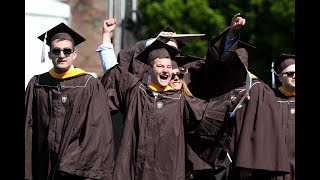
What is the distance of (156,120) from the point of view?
7.04m

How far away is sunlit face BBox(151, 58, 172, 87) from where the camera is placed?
7.10m

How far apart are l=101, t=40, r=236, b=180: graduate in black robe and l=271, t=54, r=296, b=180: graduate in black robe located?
2.81 ft

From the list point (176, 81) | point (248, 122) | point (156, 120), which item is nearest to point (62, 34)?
point (156, 120)

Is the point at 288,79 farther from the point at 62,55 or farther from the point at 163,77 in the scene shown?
the point at 62,55

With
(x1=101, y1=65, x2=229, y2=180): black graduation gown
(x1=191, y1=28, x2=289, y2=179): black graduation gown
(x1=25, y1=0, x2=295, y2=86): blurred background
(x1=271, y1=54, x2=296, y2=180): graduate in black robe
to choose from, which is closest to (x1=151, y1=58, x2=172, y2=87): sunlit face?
(x1=101, y1=65, x2=229, y2=180): black graduation gown

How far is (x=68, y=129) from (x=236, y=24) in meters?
1.71

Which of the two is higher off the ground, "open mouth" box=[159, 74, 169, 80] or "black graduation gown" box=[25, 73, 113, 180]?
"open mouth" box=[159, 74, 169, 80]

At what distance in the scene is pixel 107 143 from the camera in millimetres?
6828

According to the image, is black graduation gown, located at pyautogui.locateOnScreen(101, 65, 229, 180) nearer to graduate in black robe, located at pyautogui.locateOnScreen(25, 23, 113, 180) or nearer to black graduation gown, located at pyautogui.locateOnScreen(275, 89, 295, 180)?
graduate in black robe, located at pyautogui.locateOnScreen(25, 23, 113, 180)

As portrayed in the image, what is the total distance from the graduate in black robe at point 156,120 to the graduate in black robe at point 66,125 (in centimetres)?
24

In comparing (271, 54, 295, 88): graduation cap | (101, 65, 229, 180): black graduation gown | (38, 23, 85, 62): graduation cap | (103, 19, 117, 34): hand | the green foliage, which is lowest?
(101, 65, 229, 180): black graduation gown
